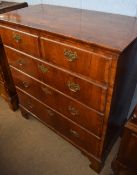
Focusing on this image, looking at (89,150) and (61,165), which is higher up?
(89,150)

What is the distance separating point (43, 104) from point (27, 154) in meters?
0.52

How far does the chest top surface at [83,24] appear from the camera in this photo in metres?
0.79

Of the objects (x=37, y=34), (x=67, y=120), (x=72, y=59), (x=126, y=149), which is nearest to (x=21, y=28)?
(x=37, y=34)

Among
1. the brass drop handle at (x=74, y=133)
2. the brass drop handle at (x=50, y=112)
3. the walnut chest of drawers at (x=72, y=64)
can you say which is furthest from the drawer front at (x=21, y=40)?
the brass drop handle at (x=74, y=133)

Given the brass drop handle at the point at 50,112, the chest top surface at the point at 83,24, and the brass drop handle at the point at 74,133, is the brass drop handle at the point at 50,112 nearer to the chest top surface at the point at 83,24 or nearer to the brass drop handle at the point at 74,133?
the brass drop handle at the point at 74,133

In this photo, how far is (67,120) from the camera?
4.23 feet

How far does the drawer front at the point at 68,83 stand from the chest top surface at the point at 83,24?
239 millimetres

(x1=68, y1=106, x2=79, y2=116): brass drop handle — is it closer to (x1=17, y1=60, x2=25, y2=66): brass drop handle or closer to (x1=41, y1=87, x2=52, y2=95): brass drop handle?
(x1=41, y1=87, x2=52, y2=95): brass drop handle

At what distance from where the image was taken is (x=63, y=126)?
4.55 feet

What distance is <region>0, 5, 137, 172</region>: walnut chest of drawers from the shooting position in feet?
2.69

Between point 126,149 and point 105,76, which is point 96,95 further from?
point 126,149

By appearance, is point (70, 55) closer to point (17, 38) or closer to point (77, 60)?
point (77, 60)

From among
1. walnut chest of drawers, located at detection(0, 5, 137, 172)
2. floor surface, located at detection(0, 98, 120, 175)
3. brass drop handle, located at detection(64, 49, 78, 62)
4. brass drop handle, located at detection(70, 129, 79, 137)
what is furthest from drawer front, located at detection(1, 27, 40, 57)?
floor surface, located at detection(0, 98, 120, 175)

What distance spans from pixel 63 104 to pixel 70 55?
1.40ft
